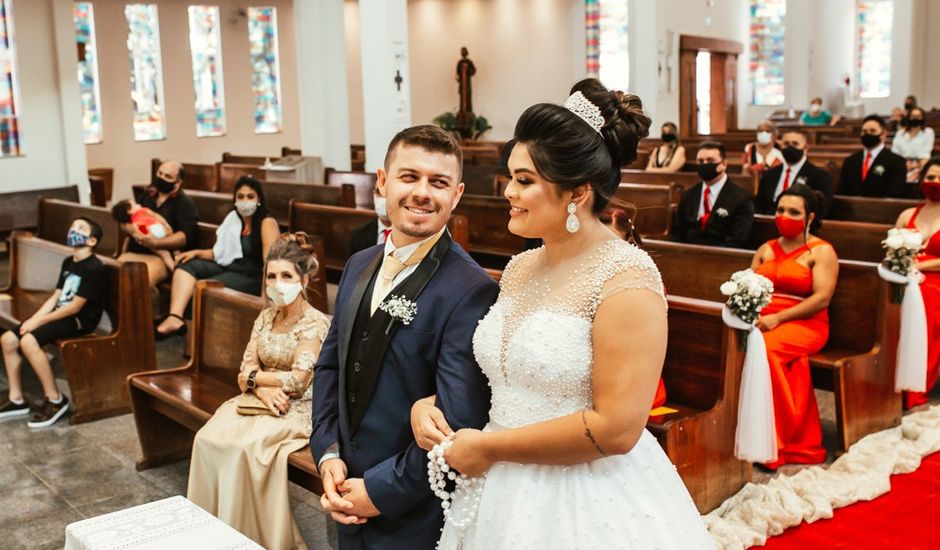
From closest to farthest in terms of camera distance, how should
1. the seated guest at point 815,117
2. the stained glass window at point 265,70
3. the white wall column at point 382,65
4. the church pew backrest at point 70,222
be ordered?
the church pew backrest at point 70,222 < the white wall column at point 382,65 < the stained glass window at point 265,70 < the seated guest at point 815,117

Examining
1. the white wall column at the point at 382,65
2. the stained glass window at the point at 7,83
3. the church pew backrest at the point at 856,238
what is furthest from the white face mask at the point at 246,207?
the stained glass window at the point at 7,83

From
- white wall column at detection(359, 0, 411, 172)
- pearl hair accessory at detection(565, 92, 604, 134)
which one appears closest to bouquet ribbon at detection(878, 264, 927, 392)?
pearl hair accessory at detection(565, 92, 604, 134)

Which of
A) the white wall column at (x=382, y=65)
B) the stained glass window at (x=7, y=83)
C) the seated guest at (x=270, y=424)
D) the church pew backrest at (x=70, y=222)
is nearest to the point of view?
the seated guest at (x=270, y=424)

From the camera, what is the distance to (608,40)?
20703mm

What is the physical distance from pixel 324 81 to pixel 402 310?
37.5 ft

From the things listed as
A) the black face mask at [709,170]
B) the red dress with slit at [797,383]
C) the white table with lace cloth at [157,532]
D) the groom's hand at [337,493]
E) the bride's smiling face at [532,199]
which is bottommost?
the red dress with slit at [797,383]

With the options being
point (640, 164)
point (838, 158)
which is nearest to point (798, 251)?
point (838, 158)

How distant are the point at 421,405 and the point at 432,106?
1968 centimetres

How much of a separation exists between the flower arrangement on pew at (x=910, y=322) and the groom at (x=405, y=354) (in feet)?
10.7

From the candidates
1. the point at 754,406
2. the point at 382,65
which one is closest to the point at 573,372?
the point at 754,406

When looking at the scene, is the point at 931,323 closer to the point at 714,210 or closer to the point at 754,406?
the point at 714,210

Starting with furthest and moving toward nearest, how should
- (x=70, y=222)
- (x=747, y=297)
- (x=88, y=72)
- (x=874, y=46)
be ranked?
1. (x=874, y=46)
2. (x=88, y=72)
3. (x=70, y=222)
4. (x=747, y=297)

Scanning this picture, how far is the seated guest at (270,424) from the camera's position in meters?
3.62

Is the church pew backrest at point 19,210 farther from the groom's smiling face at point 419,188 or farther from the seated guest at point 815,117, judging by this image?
the seated guest at point 815,117
